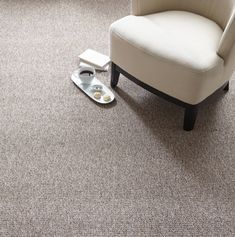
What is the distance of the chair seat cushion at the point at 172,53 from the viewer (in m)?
1.55

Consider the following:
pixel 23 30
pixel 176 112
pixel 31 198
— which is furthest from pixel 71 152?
pixel 23 30

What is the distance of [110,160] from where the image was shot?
162cm

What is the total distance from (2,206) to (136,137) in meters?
0.70

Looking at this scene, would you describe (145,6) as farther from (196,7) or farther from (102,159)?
(102,159)

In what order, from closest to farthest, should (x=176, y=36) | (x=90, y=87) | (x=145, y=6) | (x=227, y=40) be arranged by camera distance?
(x=227, y=40) < (x=176, y=36) < (x=145, y=6) < (x=90, y=87)

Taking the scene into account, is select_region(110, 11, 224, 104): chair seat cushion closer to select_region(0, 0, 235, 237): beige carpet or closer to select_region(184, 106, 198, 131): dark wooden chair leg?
select_region(184, 106, 198, 131): dark wooden chair leg

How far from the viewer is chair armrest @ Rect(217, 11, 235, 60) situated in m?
1.48

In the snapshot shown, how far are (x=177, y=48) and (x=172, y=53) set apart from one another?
0.14 feet

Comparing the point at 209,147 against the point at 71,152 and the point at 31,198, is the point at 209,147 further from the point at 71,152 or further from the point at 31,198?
the point at 31,198

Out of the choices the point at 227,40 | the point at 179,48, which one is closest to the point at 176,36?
the point at 179,48

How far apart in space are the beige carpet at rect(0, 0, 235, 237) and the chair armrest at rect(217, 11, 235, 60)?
30cm

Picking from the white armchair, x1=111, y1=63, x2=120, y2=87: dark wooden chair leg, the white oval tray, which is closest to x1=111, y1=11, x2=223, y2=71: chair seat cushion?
the white armchair

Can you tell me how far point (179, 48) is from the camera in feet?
5.22

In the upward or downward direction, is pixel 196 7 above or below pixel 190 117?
above
